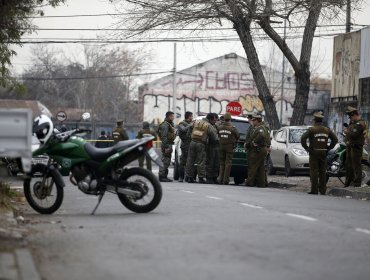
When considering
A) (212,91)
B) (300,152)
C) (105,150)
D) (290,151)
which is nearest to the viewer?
(105,150)

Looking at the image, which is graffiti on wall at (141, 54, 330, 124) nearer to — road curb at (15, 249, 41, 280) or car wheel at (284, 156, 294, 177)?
car wheel at (284, 156, 294, 177)

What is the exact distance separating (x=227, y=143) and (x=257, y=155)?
1173mm

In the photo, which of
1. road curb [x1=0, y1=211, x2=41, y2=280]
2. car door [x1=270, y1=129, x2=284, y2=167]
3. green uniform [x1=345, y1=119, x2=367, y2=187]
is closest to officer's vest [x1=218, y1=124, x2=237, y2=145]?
green uniform [x1=345, y1=119, x2=367, y2=187]

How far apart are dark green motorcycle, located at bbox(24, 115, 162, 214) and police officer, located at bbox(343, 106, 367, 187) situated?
809 cm

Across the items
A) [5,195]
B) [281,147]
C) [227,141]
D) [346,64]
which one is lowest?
[5,195]

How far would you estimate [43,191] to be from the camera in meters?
13.3

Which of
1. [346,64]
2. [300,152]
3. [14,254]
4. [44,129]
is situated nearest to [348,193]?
[44,129]

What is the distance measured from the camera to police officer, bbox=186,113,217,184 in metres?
23.7

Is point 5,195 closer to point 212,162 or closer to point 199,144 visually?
point 199,144

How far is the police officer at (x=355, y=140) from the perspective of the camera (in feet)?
66.6

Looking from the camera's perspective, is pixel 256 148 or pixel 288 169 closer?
pixel 256 148

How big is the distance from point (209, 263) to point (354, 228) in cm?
342

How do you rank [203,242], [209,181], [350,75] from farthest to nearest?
[350,75], [209,181], [203,242]

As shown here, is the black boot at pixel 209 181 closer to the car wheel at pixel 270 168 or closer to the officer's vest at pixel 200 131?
the officer's vest at pixel 200 131
